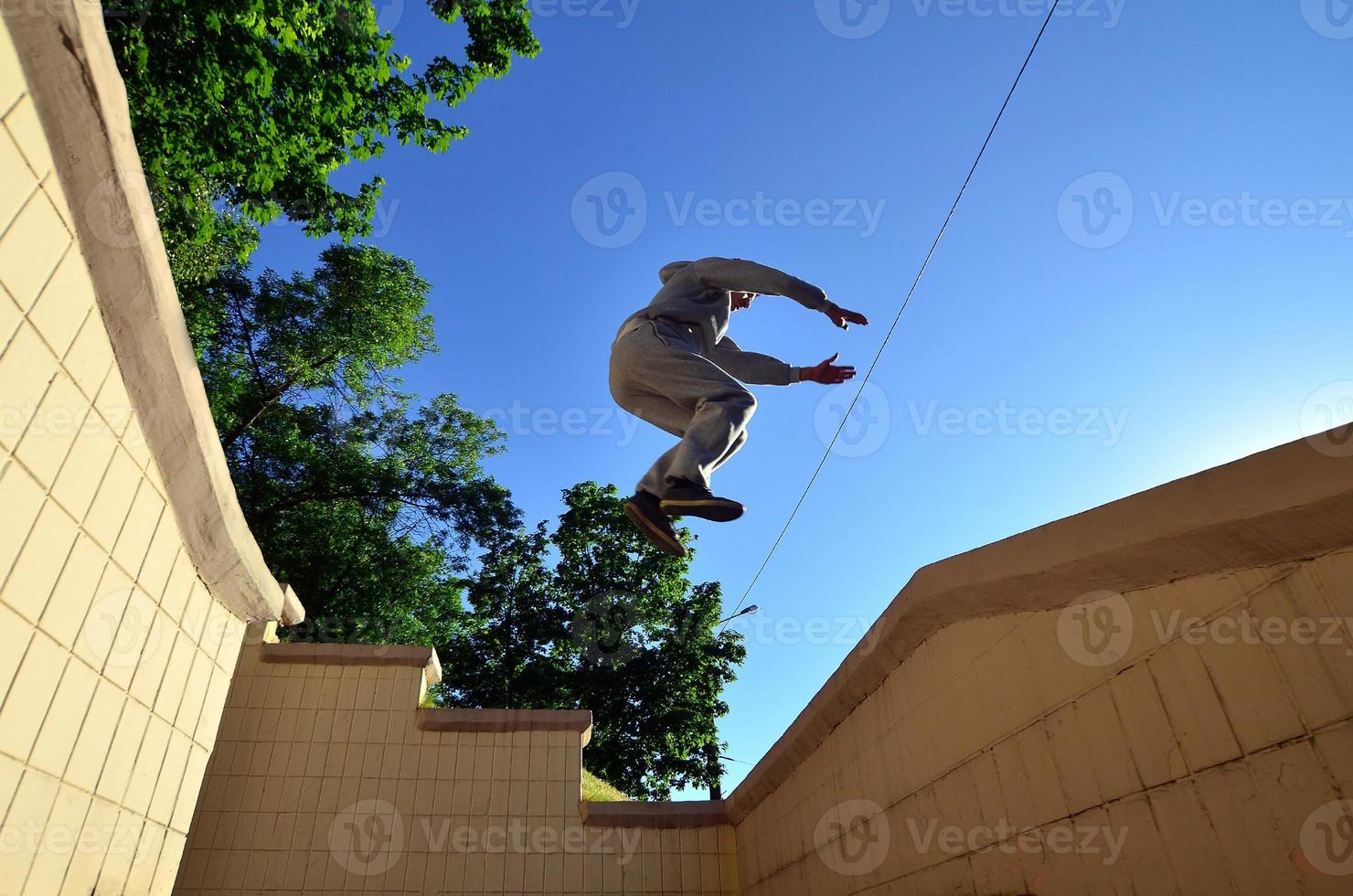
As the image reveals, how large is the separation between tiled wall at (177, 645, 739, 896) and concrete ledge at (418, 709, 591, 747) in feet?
0.20

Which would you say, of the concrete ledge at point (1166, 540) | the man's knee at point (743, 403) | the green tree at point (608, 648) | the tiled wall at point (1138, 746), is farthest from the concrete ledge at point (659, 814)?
the green tree at point (608, 648)

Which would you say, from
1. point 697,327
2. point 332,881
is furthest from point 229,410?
point 697,327

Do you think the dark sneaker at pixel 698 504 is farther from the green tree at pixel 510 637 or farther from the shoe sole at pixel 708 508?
the green tree at pixel 510 637

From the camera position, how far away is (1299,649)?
1386 mm

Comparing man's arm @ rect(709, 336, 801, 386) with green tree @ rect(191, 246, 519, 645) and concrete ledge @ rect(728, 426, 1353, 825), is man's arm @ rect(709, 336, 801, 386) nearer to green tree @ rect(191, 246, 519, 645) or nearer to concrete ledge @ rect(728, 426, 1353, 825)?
concrete ledge @ rect(728, 426, 1353, 825)

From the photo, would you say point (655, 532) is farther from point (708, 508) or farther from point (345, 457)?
point (345, 457)

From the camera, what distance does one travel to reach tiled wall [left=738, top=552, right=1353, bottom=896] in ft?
4.42

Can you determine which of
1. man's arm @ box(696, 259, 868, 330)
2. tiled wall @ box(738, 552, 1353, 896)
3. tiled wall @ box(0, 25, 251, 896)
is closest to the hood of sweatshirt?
man's arm @ box(696, 259, 868, 330)

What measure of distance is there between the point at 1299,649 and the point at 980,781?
125cm

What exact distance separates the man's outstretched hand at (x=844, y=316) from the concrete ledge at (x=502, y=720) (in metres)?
4.25

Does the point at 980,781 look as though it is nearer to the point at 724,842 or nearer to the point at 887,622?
the point at 887,622

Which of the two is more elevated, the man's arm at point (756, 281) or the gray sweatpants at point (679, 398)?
the man's arm at point (756, 281)

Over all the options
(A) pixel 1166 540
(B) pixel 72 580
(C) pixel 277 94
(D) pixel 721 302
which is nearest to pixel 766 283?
(D) pixel 721 302

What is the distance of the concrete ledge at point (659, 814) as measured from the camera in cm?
596
